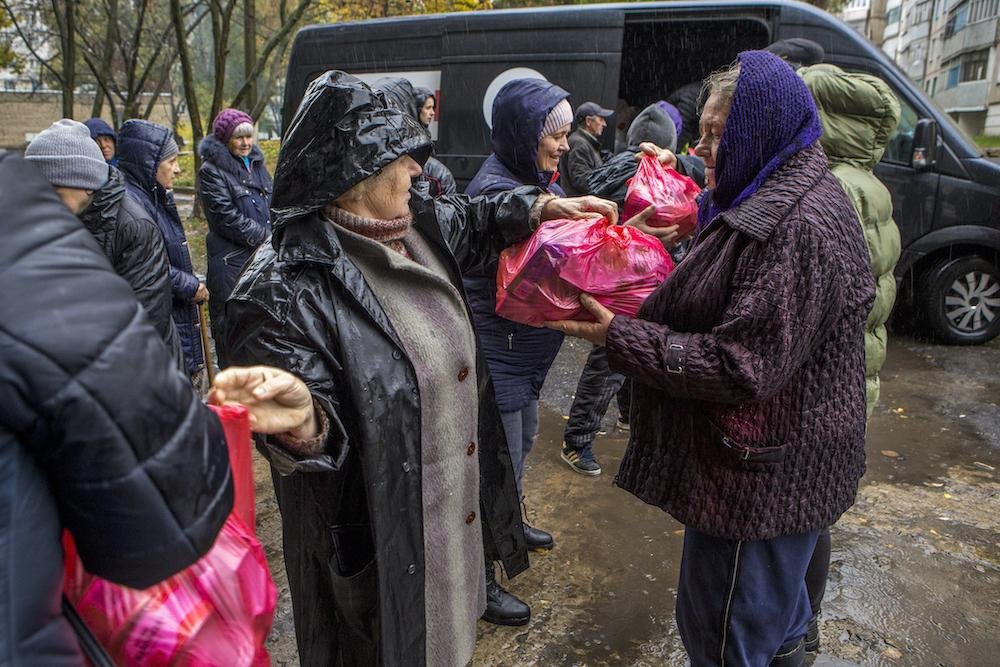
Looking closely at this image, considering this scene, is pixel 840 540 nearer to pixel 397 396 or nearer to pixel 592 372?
pixel 592 372

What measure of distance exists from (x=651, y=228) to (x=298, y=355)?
1.37 m

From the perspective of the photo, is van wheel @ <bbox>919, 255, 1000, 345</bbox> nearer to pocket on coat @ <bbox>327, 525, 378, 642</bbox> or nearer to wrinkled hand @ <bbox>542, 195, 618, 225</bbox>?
wrinkled hand @ <bbox>542, 195, 618, 225</bbox>

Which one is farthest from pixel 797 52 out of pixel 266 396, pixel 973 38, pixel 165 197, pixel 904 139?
pixel 973 38

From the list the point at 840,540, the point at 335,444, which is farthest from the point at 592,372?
the point at 335,444

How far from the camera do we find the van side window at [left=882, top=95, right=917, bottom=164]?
5605 mm

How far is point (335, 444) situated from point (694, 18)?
5231 mm

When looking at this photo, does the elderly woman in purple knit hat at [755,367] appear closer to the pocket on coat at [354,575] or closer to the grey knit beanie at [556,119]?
the pocket on coat at [354,575]

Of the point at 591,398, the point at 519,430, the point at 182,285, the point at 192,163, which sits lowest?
the point at 192,163

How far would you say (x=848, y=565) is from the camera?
3178 millimetres

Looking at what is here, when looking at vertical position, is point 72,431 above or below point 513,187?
below

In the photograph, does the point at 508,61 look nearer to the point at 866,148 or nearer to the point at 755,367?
the point at 866,148

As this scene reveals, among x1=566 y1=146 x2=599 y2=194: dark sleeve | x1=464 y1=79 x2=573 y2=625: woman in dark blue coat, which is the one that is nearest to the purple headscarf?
x1=464 y1=79 x2=573 y2=625: woman in dark blue coat

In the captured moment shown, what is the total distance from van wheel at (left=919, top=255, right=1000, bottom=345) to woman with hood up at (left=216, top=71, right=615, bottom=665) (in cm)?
540

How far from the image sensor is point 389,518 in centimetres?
172
